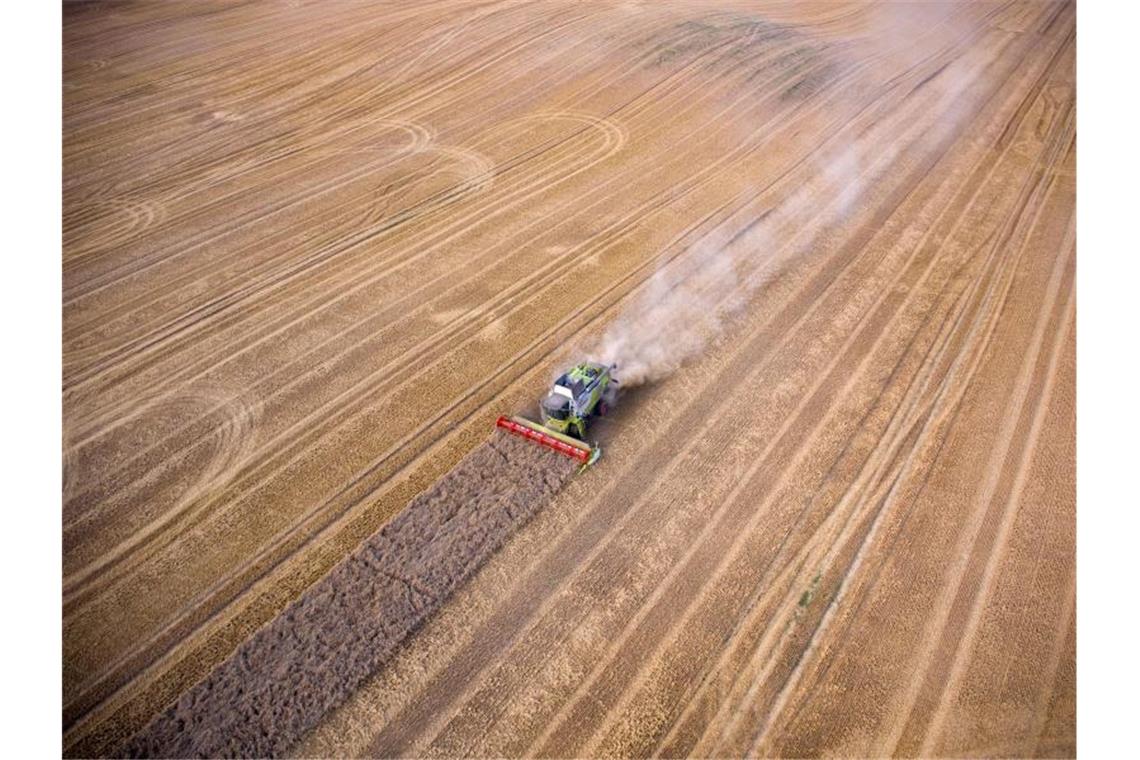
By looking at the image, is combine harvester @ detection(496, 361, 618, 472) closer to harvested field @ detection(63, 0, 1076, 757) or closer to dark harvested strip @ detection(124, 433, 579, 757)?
dark harvested strip @ detection(124, 433, 579, 757)

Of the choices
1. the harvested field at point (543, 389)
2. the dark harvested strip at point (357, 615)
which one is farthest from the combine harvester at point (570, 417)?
the harvested field at point (543, 389)

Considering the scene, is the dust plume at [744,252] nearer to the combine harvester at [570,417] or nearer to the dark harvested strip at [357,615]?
the combine harvester at [570,417]

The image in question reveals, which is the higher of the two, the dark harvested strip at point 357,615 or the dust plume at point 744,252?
the dust plume at point 744,252

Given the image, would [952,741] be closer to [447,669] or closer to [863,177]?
[447,669]

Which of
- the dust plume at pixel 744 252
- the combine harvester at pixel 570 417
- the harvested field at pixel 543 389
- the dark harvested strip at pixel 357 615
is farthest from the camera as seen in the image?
the dust plume at pixel 744 252

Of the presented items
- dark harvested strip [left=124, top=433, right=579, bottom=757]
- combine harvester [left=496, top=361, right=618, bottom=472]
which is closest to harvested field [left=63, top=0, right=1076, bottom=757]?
dark harvested strip [left=124, top=433, right=579, bottom=757]

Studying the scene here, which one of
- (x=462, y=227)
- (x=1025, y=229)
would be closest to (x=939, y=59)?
(x=1025, y=229)

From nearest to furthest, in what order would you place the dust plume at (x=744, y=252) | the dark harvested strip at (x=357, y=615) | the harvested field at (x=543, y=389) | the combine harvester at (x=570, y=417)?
the dark harvested strip at (x=357, y=615), the harvested field at (x=543, y=389), the combine harvester at (x=570, y=417), the dust plume at (x=744, y=252)
